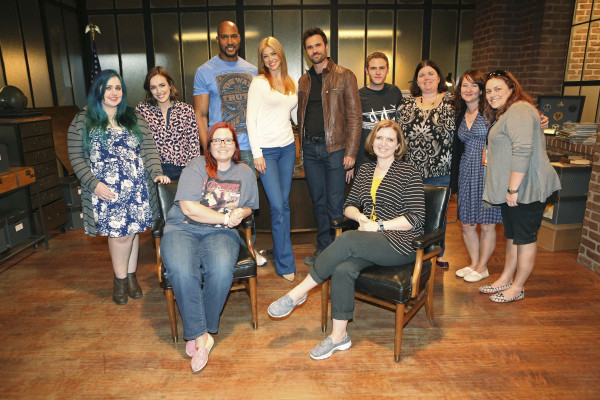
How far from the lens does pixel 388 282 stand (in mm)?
2307

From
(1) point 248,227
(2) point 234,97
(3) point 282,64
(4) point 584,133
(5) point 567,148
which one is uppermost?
(3) point 282,64

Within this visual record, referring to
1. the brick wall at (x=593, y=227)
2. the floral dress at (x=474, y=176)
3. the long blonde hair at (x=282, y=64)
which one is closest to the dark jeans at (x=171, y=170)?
the long blonde hair at (x=282, y=64)

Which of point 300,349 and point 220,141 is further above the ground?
point 220,141

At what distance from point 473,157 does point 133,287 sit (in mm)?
2826

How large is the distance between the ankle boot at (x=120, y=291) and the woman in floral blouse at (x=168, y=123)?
35.7 inches

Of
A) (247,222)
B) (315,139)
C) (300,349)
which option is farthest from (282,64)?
(300,349)

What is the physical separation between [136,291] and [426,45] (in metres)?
6.98

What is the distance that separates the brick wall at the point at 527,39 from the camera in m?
5.44

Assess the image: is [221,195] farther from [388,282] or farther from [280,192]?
[388,282]

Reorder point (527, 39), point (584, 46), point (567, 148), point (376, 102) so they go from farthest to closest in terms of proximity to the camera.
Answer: point (527, 39) → point (584, 46) → point (567, 148) → point (376, 102)

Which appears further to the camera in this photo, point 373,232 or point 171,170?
point 171,170

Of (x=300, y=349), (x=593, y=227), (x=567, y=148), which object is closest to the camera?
(x=300, y=349)

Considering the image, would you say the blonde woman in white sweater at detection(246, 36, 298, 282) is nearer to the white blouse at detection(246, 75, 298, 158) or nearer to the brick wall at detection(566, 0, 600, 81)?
the white blouse at detection(246, 75, 298, 158)

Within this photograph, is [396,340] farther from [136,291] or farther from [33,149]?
[33,149]
